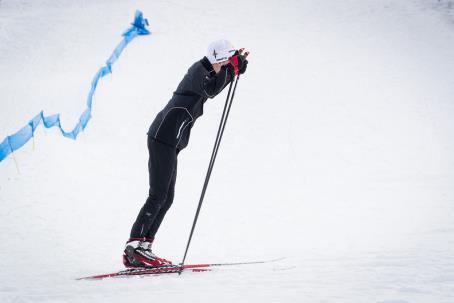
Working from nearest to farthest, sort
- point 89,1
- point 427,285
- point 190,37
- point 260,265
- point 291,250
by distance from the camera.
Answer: point 427,285 → point 260,265 → point 291,250 → point 190,37 → point 89,1

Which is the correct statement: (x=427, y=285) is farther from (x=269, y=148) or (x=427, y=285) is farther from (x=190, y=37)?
(x=190, y=37)

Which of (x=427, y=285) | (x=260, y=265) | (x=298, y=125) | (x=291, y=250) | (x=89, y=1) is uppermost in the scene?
(x=89, y=1)

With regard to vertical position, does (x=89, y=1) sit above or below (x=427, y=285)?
above

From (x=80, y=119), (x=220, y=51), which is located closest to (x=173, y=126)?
(x=220, y=51)

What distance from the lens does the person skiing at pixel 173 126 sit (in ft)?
13.1

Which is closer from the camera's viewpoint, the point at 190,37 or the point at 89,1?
the point at 190,37

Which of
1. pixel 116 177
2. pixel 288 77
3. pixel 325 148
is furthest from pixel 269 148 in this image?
pixel 288 77

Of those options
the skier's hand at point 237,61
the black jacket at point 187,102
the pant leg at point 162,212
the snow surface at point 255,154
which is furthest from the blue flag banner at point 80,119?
the skier's hand at point 237,61

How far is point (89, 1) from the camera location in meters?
23.1

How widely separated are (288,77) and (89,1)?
43.2 feet

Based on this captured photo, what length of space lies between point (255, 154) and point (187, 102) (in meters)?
6.45

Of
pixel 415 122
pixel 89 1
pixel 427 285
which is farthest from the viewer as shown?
pixel 89 1

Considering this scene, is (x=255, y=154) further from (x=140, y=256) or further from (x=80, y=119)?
(x=140, y=256)

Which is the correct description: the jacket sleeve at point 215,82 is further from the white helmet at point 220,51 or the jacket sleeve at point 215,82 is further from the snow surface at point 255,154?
the snow surface at point 255,154
